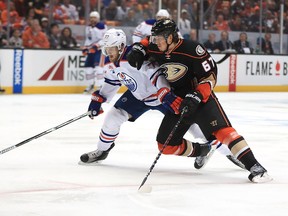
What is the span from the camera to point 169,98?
15.4ft

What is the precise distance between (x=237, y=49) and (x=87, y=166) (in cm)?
981

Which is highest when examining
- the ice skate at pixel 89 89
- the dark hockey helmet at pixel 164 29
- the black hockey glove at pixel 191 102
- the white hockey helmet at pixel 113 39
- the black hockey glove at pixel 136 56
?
the dark hockey helmet at pixel 164 29

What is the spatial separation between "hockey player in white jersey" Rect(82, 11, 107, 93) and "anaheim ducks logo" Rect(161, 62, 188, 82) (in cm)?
795

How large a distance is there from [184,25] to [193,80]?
9577mm

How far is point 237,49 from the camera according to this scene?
48.3 ft

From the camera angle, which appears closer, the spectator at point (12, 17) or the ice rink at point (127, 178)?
the ice rink at point (127, 178)

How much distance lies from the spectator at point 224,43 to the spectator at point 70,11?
2.91 meters

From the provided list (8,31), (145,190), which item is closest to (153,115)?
(8,31)

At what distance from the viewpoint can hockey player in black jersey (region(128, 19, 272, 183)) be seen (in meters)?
4.63

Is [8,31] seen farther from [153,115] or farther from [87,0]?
[153,115]

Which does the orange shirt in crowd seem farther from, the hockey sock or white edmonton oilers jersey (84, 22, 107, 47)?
the hockey sock

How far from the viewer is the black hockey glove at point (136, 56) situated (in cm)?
475

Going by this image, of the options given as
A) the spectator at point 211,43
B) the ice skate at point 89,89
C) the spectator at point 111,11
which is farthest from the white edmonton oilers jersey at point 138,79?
the spectator at point 211,43

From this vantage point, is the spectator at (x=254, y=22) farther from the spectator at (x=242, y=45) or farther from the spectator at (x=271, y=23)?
the spectator at (x=242, y=45)
